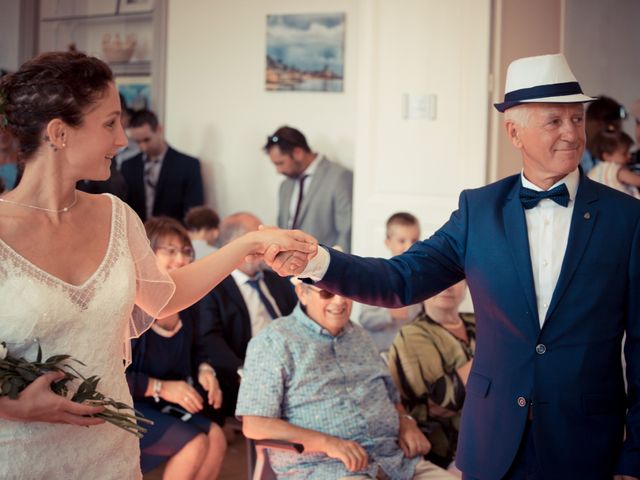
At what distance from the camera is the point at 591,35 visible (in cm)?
666

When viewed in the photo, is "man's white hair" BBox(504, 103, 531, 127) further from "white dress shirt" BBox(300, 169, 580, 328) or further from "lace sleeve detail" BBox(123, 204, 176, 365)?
"lace sleeve detail" BBox(123, 204, 176, 365)

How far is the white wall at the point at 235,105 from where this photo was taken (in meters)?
6.87

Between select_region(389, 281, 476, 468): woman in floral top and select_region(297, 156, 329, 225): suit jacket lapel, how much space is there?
2784mm

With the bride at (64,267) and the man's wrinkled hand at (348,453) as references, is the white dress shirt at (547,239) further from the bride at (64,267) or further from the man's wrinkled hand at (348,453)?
the man's wrinkled hand at (348,453)

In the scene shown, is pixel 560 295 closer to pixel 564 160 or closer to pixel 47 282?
pixel 564 160

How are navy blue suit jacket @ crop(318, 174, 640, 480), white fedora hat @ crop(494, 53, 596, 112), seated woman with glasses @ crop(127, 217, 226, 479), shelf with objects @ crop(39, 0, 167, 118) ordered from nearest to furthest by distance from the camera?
navy blue suit jacket @ crop(318, 174, 640, 480) → white fedora hat @ crop(494, 53, 596, 112) → seated woman with glasses @ crop(127, 217, 226, 479) → shelf with objects @ crop(39, 0, 167, 118)

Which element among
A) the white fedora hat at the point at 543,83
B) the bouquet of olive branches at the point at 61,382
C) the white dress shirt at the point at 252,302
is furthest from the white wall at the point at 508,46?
the bouquet of olive branches at the point at 61,382

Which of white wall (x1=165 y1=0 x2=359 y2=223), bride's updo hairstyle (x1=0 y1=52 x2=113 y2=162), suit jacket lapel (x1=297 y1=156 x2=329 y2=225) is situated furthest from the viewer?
white wall (x1=165 y1=0 x2=359 y2=223)

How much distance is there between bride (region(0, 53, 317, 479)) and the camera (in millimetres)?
2029

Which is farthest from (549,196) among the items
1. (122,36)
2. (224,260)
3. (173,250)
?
(122,36)

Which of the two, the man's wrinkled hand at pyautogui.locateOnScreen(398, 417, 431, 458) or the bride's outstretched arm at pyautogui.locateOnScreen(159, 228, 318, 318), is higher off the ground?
the bride's outstretched arm at pyautogui.locateOnScreen(159, 228, 318, 318)

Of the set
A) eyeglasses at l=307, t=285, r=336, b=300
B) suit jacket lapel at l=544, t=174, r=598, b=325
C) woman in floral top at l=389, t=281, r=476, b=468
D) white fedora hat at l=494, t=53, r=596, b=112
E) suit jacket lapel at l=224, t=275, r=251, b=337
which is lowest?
woman in floral top at l=389, t=281, r=476, b=468

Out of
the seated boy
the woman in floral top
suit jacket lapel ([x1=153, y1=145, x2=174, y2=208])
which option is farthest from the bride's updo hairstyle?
suit jacket lapel ([x1=153, y1=145, x2=174, y2=208])

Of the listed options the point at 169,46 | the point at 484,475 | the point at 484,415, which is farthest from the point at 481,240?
the point at 169,46
